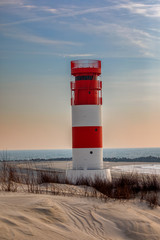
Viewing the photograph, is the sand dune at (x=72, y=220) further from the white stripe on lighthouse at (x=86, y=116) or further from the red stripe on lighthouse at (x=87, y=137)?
the white stripe on lighthouse at (x=86, y=116)

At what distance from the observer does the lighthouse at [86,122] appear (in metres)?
15.9

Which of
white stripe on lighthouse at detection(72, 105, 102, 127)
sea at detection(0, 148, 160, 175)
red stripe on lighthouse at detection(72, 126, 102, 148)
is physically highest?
white stripe on lighthouse at detection(72, 105, 102, 127)

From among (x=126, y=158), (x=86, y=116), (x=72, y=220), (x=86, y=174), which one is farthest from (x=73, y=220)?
(x=126, y=158)

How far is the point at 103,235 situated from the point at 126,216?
934 millimetres

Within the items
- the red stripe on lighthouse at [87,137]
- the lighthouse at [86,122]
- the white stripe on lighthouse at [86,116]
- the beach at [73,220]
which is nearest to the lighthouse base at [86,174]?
the lighthouse at [86,122]

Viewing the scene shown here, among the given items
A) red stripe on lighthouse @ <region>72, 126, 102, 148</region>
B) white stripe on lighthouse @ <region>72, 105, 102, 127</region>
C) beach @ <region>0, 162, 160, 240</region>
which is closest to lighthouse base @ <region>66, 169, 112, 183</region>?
red stripe on lighthouse @ <region>72, 126, 102, 148</region>

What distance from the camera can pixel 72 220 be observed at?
5027mm

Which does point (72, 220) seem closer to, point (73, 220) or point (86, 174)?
point (73, 220)

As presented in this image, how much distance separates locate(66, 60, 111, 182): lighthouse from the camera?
1591 centimetres

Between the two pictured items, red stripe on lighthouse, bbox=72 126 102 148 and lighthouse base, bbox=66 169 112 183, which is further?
red stripe on lighthouse, bbox=72 126 102 148

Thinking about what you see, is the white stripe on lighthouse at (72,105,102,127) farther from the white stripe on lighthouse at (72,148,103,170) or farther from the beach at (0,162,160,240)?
the beach at (0,162,160,240)

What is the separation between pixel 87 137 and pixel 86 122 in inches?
27.4

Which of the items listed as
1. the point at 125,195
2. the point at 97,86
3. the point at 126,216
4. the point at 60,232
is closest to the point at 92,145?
the point at 97,86

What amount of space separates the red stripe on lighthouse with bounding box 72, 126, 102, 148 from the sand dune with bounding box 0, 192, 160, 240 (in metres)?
9.53
